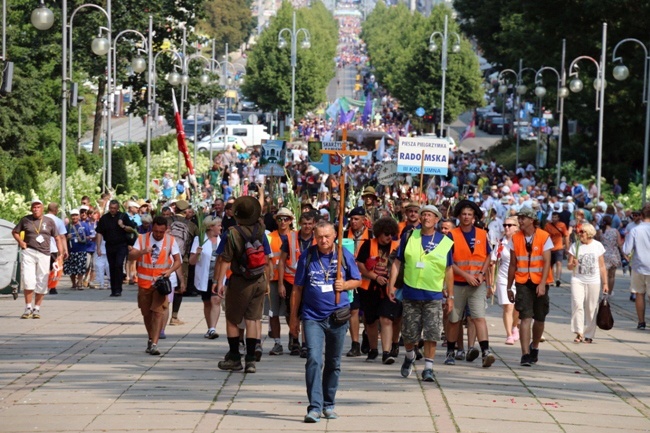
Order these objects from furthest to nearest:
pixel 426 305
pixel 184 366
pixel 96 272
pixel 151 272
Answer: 1. pixel 96 272
2. pixel 151 272
3. pixel 184 366
4. pixel 426 305

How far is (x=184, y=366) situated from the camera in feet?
45.4

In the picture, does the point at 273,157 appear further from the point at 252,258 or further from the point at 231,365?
the point at 252,258

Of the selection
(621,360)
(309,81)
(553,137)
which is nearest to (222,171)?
(553,137)

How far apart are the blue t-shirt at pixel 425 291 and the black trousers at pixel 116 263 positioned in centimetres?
1081

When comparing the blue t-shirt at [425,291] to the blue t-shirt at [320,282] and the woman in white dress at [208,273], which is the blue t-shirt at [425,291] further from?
the woman in white dress at [208,273]

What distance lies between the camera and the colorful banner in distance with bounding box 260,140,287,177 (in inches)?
1270

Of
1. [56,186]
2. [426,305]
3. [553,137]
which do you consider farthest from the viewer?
[553,137]

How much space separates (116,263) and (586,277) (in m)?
9.22

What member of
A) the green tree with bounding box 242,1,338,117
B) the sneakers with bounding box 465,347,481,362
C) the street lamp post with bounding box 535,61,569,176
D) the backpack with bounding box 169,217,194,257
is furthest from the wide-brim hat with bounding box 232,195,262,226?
the green tree with bounding box 242,1,338,117

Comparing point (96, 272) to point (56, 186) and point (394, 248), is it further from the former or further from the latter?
point (394, 248)

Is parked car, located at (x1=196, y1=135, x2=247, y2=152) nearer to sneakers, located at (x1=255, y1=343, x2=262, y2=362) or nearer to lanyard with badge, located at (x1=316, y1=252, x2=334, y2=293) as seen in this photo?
sneakers, located at (x1=255, y1=343, x2=262, y2=362)

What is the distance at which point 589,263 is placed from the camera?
16.7m

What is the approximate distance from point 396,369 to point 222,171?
124 feet

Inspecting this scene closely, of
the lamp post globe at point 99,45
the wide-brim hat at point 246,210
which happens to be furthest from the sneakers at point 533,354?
the lamp post globe at point 99,45
